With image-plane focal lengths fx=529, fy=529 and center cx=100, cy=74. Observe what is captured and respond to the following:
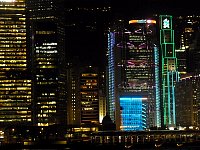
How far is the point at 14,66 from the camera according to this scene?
140m

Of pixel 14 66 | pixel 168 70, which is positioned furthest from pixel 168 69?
pixel 14 66

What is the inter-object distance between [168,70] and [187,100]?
12939mm

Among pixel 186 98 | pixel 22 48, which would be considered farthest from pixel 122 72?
pixel 22 48

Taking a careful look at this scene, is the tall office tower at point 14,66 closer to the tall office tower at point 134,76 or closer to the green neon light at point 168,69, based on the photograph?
the tall office tower at point 134,76

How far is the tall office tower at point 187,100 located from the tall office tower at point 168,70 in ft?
5.82

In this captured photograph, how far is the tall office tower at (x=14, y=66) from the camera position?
133250 mm

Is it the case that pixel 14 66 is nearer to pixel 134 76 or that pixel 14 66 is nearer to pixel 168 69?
pixel 134 76

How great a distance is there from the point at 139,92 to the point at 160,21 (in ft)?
89.2

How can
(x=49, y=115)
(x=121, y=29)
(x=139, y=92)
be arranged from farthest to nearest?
(x=121, y=29) → (x=139, y=92) → (x=49, y=115)

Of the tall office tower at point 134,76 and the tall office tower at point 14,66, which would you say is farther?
the tall office tower at point 134,76

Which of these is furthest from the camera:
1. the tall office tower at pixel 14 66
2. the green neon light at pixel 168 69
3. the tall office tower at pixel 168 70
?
the green neon light at pixel 168 69

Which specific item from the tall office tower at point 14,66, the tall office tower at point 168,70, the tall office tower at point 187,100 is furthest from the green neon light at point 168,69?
the tall office tower at point 14,66

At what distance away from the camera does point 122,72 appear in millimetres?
150375

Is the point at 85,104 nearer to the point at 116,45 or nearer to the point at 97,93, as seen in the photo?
the point at 97,93
